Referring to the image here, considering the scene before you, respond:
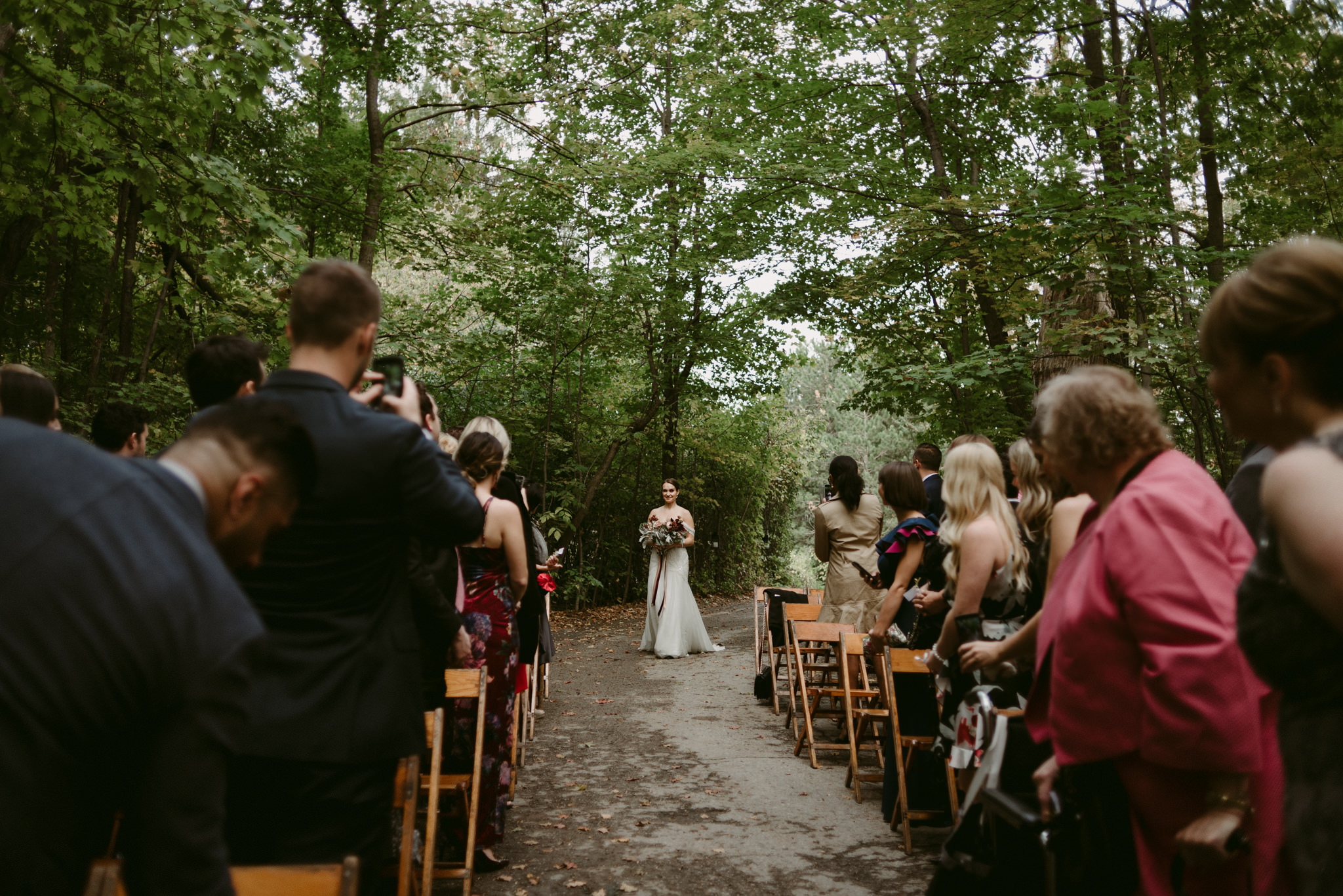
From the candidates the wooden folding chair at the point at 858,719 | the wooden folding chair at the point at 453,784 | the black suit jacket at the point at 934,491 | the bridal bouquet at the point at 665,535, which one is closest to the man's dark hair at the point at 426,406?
the wooden folding chair at the point at 453,784

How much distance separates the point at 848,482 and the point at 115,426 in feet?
18.2

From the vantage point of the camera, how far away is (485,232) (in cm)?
1352

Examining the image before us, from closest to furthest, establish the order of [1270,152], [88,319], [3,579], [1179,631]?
1. [3,579]
2. [1179,631]
3. [1270,152]
4. [88,319]

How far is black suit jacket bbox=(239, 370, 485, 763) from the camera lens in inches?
89.0

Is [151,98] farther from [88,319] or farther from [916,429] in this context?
[916,429]

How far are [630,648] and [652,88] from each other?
8.92m

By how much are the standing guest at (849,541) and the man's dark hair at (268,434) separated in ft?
21.9

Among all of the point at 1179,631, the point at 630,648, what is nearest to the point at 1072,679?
the point at 1179,631

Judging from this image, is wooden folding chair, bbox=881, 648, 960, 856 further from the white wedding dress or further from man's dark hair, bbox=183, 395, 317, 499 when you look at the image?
the white wedding dress

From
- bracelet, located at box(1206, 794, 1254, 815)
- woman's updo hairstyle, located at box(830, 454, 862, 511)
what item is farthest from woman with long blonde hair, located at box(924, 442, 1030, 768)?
woman's updo hairstyle, located at box(830, 454, 862, 511)

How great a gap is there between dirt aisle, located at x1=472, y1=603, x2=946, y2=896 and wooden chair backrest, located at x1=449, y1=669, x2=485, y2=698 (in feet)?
3.66

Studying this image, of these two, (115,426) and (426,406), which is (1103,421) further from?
(115,426)

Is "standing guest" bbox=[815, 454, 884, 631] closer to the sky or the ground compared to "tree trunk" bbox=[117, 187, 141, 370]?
closer to the ground

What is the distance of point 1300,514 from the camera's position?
1.40m
